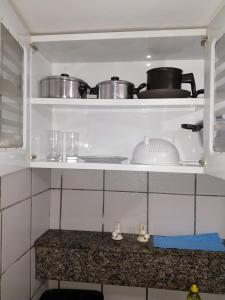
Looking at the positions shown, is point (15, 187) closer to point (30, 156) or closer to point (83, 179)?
point (30, 156)

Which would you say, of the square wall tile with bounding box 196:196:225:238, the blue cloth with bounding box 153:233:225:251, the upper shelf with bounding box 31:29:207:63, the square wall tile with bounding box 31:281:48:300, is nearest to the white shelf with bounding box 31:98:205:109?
the upper shelf with bounding box 31:29:207:63

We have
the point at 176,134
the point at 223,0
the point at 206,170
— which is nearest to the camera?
the point at 223,0

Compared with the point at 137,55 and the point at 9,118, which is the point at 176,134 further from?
the point at 9,118

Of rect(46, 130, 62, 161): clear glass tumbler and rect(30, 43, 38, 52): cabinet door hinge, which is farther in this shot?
rect(46, 130, 62, 161): clear glass tumbler

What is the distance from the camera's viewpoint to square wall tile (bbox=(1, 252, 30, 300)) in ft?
2.89

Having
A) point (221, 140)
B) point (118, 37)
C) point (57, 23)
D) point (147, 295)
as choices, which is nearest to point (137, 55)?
point (118, 37)

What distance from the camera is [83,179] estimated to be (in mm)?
1232

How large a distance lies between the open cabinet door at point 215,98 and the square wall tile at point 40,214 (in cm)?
72

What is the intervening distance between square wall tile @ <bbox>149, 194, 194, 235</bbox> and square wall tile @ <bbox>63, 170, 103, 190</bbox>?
0.26 meters

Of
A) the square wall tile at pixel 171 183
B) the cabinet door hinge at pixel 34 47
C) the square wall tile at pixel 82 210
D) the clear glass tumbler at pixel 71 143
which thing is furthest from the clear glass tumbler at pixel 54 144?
the square wall tile at pixel 171 183

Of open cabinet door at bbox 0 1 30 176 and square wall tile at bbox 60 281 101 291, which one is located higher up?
open cabinet door at bbox 0 1 30 176

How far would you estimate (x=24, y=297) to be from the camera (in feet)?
3.35

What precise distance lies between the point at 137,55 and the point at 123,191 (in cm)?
62

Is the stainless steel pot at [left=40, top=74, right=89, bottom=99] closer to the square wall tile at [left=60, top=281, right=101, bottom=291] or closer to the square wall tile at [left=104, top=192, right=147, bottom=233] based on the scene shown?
the square wall tile at [left=104, top=192, right=147, bottom=233]
